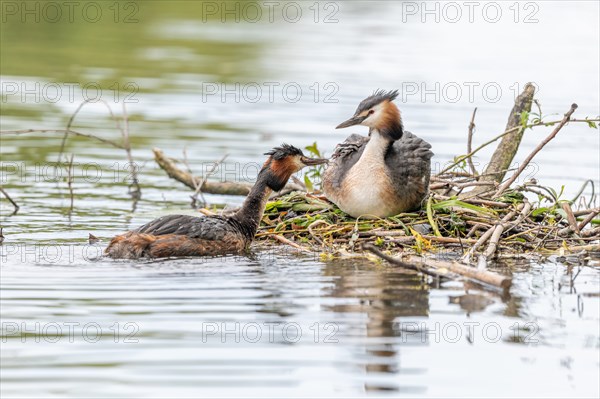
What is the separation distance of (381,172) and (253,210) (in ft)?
3.84

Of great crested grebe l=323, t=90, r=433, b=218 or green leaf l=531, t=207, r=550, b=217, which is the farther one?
green leaf l=531, t=207, r=550, b=217

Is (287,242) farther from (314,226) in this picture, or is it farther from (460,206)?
(460,206)

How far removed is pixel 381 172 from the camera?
10555 mm

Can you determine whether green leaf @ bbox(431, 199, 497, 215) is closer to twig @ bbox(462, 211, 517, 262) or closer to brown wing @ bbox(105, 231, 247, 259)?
twig @ bbox(462, 211, 517, 262)

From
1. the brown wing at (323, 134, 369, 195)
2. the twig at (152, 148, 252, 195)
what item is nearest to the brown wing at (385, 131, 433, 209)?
the brown wing at (323, 134, 369, 195)

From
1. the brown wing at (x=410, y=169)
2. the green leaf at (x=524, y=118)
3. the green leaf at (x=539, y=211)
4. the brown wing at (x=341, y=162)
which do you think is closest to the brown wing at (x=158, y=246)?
the brown wing at (x=341, y=162)

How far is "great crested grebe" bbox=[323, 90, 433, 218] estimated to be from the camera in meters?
10.5

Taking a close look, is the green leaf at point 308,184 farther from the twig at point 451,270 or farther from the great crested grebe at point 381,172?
the twig at point 451,270

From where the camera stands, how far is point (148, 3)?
112ft

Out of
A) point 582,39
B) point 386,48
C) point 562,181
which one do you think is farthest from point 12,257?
point 582,39

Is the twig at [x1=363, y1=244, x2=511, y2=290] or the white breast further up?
the white breast

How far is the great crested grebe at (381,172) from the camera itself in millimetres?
10539

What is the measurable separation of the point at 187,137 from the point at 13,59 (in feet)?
24.4

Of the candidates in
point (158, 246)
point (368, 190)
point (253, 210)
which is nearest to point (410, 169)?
point (368, 190)
